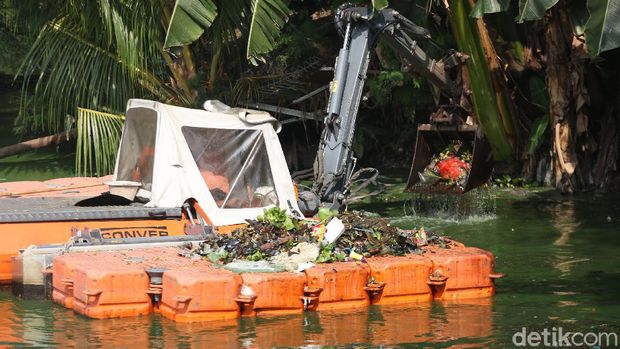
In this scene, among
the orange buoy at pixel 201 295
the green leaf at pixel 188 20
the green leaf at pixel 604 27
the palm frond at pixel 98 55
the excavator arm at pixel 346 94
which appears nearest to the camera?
the orange buoy at pixel 201 295

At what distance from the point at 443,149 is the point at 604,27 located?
516 centimetres

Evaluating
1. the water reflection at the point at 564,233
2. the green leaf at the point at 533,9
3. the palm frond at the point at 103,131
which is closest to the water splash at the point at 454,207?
the water reflection at the point at 564,233

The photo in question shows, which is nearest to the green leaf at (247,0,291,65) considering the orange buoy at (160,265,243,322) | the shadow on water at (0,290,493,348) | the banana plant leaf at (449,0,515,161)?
the banana plant leaf at (449,0,515,161)

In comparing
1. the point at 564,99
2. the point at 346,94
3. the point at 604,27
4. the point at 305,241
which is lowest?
the point at 305,241

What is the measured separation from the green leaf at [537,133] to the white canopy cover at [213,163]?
7433mm

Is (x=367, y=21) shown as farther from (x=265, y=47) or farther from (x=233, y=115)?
(x=265, y=47)

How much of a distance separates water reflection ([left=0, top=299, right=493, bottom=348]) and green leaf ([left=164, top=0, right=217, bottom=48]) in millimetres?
6663

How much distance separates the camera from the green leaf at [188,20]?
58.9 feet

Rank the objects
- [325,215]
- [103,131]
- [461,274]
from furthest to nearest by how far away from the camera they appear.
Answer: [103,131] → [325,215] → [461,274]

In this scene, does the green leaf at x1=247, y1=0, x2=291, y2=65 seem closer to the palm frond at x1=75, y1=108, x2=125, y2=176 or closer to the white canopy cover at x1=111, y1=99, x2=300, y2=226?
the white canopy cover at x1=111, y1=99, x2=300, y2=226

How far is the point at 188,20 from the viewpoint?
59.2ft

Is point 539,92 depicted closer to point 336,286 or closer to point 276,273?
point 336,286

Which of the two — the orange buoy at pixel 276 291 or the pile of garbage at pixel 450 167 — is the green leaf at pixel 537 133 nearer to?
the pile of garbage at pixel 450 167

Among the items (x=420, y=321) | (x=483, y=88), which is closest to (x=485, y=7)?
(x=483, y=88)
